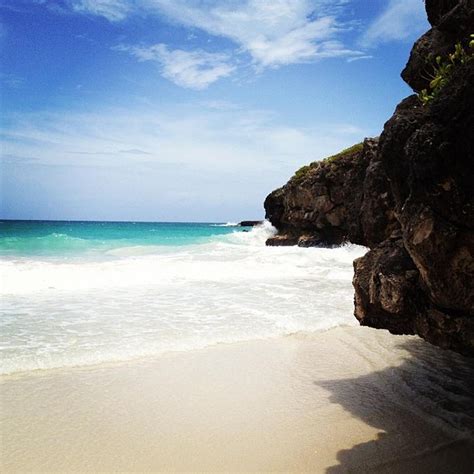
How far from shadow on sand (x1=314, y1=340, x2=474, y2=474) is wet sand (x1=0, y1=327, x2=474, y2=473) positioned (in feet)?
0.05

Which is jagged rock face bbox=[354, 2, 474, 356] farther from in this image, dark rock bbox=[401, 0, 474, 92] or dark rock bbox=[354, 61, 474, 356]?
dark rock bbox=[401, 0, 474, 92]

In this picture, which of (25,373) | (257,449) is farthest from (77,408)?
(257,449)

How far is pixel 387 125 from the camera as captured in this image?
505cm

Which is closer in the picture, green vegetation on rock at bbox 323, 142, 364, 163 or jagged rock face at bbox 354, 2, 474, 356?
jagged rock face at bbox 354, 2, 474, 356

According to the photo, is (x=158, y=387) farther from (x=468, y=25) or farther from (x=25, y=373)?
(x=468, y=25)

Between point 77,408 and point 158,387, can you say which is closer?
point 77,408

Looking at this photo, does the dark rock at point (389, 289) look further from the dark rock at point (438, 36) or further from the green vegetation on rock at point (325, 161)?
the green vegetation on rock at point (325, 161)

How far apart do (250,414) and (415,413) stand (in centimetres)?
210

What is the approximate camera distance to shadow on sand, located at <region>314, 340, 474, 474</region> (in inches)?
158

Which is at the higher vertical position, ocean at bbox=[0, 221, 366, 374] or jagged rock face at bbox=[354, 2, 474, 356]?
jagged rock face at bbox=[354, 2, 474, 356]

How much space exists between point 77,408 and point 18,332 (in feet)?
13.5

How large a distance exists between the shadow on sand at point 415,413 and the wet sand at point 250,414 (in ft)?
0.05

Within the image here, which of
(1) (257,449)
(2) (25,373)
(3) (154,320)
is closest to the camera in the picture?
(1) (257,449)

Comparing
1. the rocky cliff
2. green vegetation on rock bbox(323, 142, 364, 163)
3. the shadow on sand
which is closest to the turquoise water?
green vegetation on rock bbox(323, 142, 364, 163)
